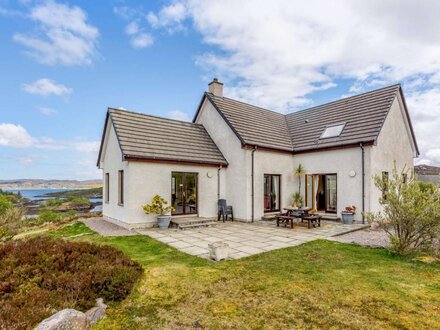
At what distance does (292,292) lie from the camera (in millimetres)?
4742

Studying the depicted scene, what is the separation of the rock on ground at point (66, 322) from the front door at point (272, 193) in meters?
12.1

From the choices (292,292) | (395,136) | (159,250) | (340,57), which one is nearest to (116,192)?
(159,250)

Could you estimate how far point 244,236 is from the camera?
987 cm

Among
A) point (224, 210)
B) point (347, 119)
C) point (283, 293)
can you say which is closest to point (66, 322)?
point (283, 293)

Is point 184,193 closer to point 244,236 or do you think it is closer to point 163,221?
point 163,221

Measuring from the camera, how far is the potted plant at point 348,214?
12.4m

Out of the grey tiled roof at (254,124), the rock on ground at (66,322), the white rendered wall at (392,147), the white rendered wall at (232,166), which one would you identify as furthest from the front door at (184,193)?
the rock on ground at (66,322)

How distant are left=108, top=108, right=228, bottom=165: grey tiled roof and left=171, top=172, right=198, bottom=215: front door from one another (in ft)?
3.06

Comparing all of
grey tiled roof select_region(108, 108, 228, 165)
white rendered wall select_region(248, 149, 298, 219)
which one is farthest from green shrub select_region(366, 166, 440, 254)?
grey tiled roof select_region(108, 108, 228, 165)

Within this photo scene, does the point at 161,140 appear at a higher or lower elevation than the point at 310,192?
higher

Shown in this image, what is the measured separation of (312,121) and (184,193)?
32.1 feet

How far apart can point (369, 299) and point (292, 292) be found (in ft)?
4.23

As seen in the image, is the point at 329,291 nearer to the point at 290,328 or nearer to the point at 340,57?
the point at 290,328

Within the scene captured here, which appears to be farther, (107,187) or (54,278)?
(107,187)
